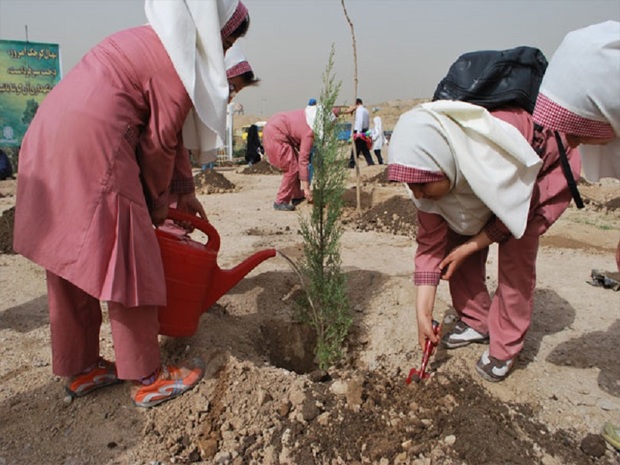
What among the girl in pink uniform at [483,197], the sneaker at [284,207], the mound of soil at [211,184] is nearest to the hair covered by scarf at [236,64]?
the girl in pink uniform at [483,197]

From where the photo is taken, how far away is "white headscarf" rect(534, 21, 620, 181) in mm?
1741

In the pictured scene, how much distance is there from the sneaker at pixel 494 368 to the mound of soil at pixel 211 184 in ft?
26.2

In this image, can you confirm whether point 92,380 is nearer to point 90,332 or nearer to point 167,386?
point 90,332

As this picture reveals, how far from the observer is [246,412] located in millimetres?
2498

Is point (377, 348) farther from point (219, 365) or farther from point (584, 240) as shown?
point (584, 240)

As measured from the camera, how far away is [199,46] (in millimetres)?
2162

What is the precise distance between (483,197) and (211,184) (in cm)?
876

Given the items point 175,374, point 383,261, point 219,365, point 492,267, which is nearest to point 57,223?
point 175,374

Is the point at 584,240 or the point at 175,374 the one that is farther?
the point at 584,240

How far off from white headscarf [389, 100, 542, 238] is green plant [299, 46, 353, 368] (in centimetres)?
79

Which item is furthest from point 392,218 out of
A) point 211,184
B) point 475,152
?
point 211,184

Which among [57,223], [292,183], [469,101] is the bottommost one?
[292,183]

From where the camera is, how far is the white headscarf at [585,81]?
5.71 ft

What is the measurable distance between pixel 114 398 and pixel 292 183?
5.86 meters
